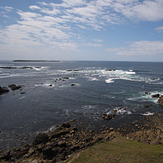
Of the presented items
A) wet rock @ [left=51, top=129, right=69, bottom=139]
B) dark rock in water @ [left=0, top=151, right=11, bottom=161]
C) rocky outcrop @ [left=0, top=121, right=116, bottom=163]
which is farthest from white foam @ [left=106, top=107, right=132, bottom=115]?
dark rock in water @ [left=0, top=151, right=11, bottom=161]

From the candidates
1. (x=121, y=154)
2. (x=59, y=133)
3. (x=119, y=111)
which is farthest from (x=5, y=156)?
(x=119, y=111)

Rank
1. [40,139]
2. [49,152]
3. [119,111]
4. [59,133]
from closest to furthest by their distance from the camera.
A: [49,152], [40,139], [59,133], [119,111]

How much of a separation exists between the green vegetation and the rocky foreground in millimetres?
2261

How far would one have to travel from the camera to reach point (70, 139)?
20172 mm

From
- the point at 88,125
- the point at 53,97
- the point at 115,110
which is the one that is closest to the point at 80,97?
the point at 53,97

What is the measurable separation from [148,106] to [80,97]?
17432 mm

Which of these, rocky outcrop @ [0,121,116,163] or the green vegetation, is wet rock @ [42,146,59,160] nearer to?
rocky outcrop @ [0,121,116,163]

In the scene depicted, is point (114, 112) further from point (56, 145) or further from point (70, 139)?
point (56, 145)

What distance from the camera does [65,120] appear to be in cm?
2652

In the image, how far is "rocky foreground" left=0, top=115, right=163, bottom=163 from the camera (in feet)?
53.0

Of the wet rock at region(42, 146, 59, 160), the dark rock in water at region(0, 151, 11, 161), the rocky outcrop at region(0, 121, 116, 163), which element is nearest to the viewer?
the wet rock at region(42, 146, 59, 160)

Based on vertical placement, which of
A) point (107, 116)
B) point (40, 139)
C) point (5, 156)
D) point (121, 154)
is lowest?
point (5, 156)

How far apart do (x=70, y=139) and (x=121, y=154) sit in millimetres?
8664

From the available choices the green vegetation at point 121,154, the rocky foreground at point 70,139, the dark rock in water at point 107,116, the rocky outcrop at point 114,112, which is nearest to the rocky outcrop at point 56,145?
the rocky foreground at point 70,139
